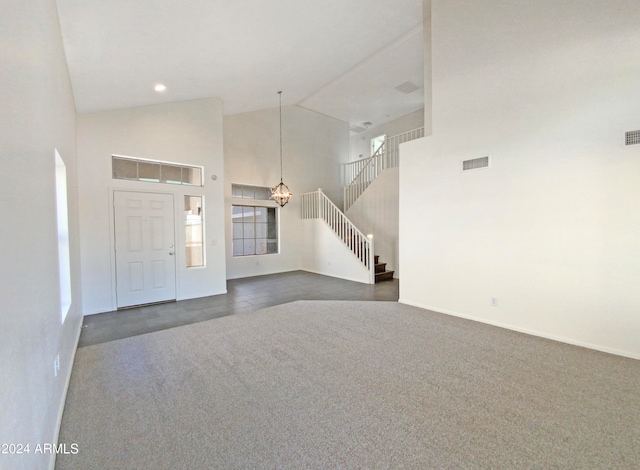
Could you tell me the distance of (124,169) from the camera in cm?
485

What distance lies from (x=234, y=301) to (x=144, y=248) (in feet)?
6.02

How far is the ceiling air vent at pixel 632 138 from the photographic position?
291cm

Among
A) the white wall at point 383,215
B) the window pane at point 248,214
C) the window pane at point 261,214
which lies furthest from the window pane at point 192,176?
the white wall at point 383,215

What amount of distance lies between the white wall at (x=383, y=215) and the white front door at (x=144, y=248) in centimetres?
521

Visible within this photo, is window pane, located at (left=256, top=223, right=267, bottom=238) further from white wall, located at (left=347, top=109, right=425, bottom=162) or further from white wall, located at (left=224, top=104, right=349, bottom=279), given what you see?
white wall, located at (left=347, top=109, right=425, bottom=162)

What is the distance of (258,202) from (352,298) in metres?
4.08

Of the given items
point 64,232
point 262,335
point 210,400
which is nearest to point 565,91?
point 262,335

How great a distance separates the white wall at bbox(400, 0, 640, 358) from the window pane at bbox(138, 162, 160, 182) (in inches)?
182

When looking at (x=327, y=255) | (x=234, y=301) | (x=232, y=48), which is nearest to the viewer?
(x=232, y=48)

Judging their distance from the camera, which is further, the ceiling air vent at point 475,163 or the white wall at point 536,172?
the ceiling air vent at point 475,163

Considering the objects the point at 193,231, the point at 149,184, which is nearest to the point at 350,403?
the point at 193,231

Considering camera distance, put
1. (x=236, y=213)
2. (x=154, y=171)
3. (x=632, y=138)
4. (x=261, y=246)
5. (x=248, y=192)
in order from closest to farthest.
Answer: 1. (x=632, y=138)
2. (x=154, y=171)
3. (x=236, y=213)
4. (x=248, y=192)
5. (x=261, y=246)

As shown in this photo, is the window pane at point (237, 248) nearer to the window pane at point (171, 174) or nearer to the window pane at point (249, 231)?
the window pane at point (249, 231)

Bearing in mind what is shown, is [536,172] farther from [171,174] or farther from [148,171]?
[148,171]
